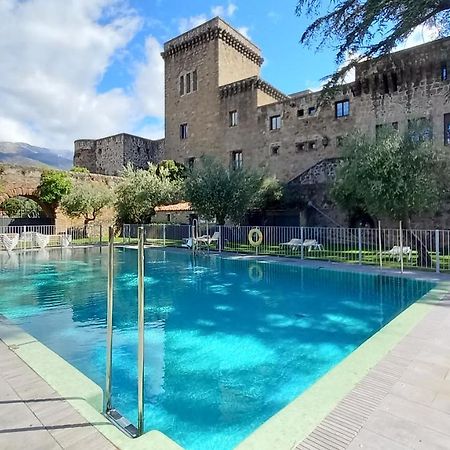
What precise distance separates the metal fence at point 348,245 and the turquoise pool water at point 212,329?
6.88ft

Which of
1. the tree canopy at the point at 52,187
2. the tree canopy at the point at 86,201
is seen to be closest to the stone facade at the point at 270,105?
the tree canopy at the point at 86,201

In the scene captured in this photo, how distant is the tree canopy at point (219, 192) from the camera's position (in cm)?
1714

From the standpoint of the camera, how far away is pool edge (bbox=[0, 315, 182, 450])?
233cm

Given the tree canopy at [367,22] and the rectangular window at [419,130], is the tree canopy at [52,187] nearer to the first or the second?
the tree canopy at [367,22]

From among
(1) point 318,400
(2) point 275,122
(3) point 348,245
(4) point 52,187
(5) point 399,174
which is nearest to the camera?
(1) point 318,400

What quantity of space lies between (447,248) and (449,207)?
6.00 meters

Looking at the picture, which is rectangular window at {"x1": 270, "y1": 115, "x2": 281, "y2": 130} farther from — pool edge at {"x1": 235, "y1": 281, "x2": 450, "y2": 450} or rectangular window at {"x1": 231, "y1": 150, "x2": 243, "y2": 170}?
pool edge at {"x1": 235, "y1": 281, "x2": 450, "y2": 450}

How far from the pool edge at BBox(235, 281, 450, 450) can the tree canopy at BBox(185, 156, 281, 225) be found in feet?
42.3

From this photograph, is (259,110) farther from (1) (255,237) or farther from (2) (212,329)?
(2) (212,329)

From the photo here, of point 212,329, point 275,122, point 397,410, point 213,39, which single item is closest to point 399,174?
point 212,329

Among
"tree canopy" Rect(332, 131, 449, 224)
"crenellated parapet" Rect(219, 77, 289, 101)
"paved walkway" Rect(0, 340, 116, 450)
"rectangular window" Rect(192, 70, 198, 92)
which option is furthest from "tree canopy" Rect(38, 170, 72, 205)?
"paved walkway" Rect(0, 340, 116, 450)

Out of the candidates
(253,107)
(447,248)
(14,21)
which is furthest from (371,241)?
(253,107)

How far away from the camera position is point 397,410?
262cm

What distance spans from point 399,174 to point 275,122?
15.8m
